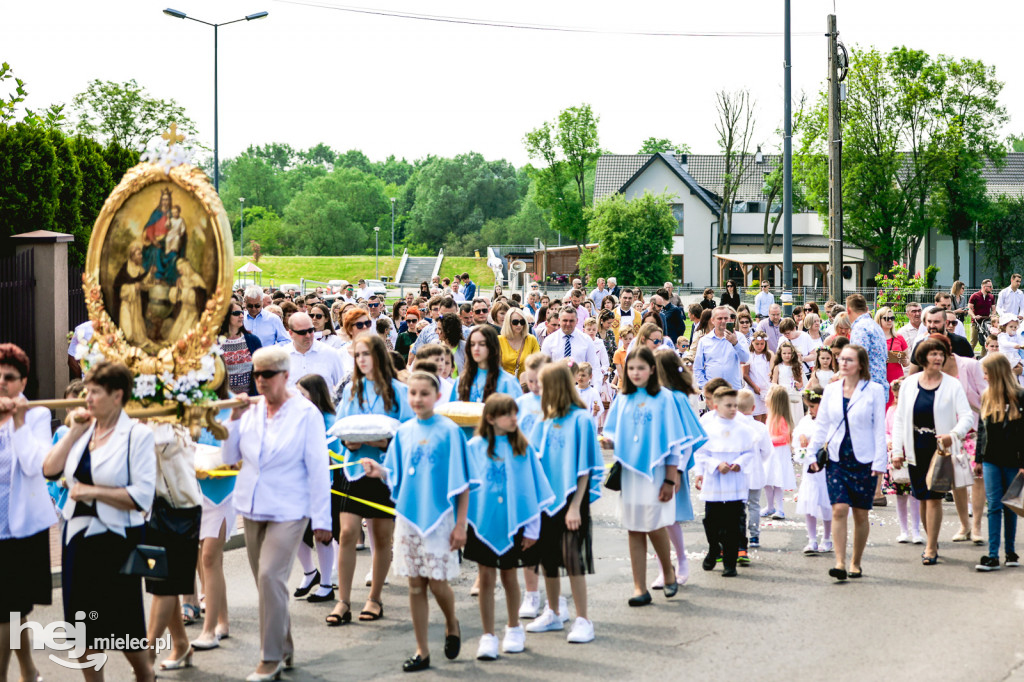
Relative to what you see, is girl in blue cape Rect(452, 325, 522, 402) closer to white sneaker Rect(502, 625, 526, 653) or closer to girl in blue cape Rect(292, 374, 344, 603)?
girl in blue cape Rect(292, 374, 344, 603)

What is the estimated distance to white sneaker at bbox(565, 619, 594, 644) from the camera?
7496 millimetres

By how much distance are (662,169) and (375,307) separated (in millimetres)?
59348

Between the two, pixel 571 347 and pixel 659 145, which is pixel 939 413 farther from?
pixel 659 145

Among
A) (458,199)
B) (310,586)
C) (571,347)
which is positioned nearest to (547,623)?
(310,586)

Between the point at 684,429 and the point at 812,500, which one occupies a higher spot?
the point at 684,429

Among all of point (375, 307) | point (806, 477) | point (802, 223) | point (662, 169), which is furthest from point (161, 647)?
point (802, 223)

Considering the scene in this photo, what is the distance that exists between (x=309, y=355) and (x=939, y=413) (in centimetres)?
526

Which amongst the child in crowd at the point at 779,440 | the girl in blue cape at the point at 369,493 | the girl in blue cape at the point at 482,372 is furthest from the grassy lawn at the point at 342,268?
the girl in blue cape at the point at 369,493

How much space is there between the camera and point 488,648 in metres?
7.13

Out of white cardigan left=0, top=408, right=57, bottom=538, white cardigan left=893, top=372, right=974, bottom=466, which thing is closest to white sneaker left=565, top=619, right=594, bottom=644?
white cardigan left=0, top=408, right=57, bottom=538

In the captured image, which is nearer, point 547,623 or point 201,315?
point 201,315

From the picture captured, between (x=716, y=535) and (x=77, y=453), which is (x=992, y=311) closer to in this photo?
(x=716, y=535)

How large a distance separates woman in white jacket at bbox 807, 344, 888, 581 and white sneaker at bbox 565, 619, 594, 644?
7.96 feet

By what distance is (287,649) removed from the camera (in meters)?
6.99
